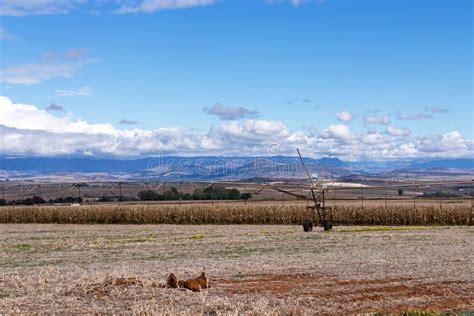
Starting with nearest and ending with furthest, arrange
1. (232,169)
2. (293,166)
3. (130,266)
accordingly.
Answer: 1. (130,266)
2. (293,166)
3. (232,169)

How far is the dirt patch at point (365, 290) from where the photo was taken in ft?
61.9

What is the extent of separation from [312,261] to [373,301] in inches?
325

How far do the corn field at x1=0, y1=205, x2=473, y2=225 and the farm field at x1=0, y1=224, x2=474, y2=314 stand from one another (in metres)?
28.6

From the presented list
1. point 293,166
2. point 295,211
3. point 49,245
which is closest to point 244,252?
point 49,245

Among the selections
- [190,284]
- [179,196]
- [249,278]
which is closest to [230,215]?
[179,196]

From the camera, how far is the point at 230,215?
69.6m

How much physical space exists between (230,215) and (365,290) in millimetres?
49468

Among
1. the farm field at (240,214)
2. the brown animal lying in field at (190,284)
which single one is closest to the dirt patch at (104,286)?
the brown animal lying in field at (190,284)

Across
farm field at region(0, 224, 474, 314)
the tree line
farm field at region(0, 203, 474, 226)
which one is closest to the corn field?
farm field at region(0, 203, 474, 226)

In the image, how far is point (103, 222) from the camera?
72812mm

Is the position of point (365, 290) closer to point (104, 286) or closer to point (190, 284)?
point (190, 284)

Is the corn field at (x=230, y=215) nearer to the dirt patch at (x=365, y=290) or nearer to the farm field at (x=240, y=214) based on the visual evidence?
the farm field at (x=240, y=214)

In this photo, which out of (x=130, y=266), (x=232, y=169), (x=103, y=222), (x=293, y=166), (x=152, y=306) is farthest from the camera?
(x=232, y=169)

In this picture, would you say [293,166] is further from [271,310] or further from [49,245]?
[271,310]
